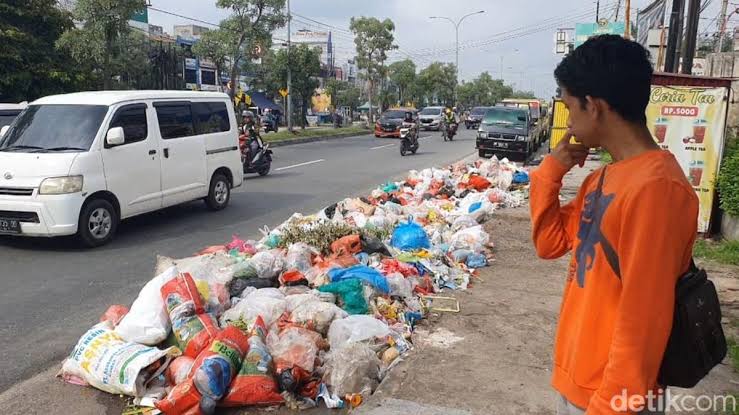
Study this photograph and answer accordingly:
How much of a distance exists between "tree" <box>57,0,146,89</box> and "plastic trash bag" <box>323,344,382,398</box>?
15377 mm

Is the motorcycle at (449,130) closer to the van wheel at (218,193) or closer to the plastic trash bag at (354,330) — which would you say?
the van wheel at (218,193)

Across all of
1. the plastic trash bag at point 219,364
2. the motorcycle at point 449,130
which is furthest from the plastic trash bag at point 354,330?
the motorcycle at point 449,130

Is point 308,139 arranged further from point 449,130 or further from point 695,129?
point 695,129

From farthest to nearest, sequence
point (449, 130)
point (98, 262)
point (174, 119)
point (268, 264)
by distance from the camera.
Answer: point (449, 130) → point (174, 119) → point (98, 262) → point (268, 264)

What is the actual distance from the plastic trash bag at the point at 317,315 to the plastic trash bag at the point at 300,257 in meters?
1.13

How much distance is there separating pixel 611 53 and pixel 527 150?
1856cm

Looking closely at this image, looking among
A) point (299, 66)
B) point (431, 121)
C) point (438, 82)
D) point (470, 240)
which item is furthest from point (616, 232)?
point (438, 82)

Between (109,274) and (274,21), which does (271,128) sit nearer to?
(274,21)

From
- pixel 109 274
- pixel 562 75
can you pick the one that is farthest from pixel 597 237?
pixel 109 274

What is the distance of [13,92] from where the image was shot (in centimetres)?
1750

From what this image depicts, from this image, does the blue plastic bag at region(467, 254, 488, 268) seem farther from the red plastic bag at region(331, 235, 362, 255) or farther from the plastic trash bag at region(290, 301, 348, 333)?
the plastic trash bag at region(290, 301, 348, 333)

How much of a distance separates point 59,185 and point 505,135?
1475 cm

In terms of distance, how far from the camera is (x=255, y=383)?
11.8ft

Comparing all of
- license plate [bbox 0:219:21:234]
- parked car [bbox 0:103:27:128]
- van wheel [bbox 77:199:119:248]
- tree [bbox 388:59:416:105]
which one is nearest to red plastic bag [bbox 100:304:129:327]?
van wheel [bbox 77:199:119:248]
